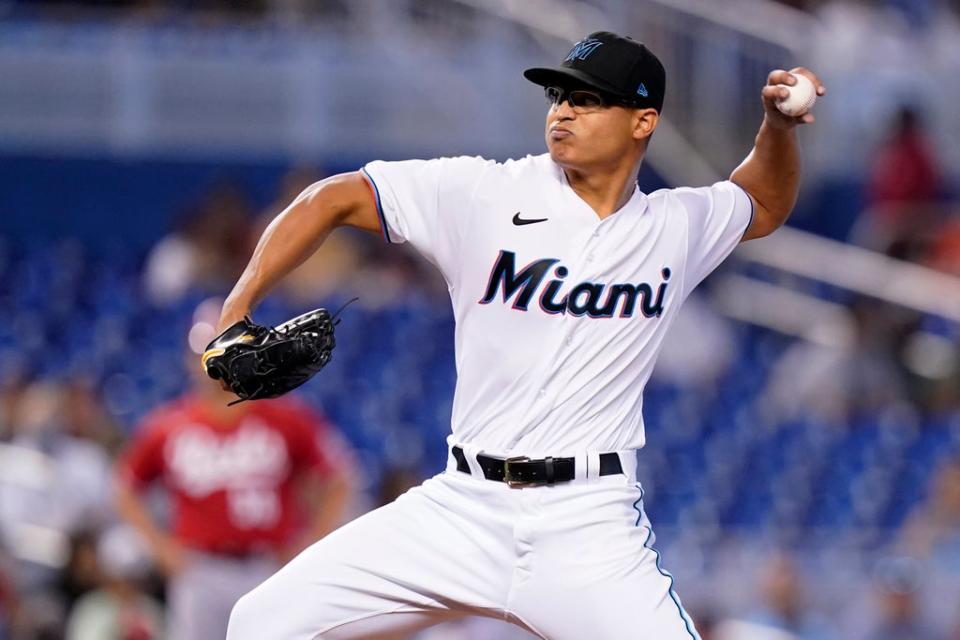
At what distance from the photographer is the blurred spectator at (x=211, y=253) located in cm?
1033

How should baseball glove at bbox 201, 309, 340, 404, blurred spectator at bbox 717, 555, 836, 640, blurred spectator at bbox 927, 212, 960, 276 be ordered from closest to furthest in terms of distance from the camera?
baseball glove at bbox 201, 309, 340, 404
blurred spectator at bbox 717, 555, 836, 640
blurred spectator at bbox 927, 212, 960, 276

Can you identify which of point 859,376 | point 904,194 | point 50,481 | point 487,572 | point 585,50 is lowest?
point 50,481

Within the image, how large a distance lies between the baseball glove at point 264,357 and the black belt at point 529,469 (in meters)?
0.48

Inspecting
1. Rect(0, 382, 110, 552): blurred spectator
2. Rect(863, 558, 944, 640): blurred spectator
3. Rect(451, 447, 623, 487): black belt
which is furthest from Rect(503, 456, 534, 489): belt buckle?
Rect(863, 558, 944, 640): blurred spectator

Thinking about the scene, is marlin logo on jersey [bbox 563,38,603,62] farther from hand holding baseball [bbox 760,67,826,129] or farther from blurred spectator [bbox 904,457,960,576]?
blurred spectator [bbox 904,457,960,576]

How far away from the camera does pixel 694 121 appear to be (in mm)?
12062

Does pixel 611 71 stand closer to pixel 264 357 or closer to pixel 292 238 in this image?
pixel 292 238

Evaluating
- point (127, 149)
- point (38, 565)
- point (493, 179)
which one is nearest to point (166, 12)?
point (127, 149)

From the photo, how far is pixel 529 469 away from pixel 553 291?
418 mm

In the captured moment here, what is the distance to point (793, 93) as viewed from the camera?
4.14 meters

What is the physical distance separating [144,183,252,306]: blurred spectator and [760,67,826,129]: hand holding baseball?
21.2 ft

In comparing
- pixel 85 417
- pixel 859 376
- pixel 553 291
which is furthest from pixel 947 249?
pixel 553 291

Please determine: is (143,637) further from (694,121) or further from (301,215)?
(694,121)

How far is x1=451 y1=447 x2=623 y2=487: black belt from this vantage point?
3918 millimetres
